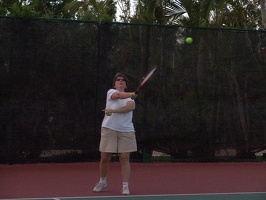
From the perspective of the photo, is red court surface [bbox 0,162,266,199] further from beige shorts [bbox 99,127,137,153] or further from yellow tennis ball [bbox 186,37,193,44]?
yellow tennis ball [bbox 186,37,193,44]

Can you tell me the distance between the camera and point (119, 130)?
25.7ft

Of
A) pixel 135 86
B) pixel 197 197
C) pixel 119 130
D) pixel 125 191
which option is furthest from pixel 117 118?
pixel 135 86

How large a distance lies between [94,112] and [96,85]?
44cm

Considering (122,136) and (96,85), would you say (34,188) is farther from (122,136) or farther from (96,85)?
(96,85)

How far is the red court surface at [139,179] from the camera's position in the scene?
26.6ft

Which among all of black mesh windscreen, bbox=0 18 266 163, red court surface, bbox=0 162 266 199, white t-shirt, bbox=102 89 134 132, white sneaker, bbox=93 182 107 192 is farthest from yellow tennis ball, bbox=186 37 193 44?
white sneaker, bbox=93 182 107 192

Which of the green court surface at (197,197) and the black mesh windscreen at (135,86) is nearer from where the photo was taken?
the green court surface at (197,197)

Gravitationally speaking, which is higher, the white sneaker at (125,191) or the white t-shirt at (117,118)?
the white t-shirt at (117,118)

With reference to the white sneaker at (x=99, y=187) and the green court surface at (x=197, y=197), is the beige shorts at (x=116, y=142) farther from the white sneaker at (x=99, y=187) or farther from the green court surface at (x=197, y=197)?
the green court surface at (x=197, y=197)

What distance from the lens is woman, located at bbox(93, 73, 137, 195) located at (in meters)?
7.77

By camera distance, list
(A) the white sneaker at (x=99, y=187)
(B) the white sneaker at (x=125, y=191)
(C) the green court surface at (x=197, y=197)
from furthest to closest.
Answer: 1. (A) the white sneaker at (x=99, y=187)
2. (B) the white sneaker at (x=125, y=191)
3. (C) the green court surface at (x=197, y=197)

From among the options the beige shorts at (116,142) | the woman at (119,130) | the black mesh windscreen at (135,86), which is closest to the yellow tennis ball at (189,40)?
the black mesh windscreen at (135,86)

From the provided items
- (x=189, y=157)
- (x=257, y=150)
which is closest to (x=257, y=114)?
(x=257, y=150)

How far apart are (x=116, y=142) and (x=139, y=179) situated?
5.51 ft
